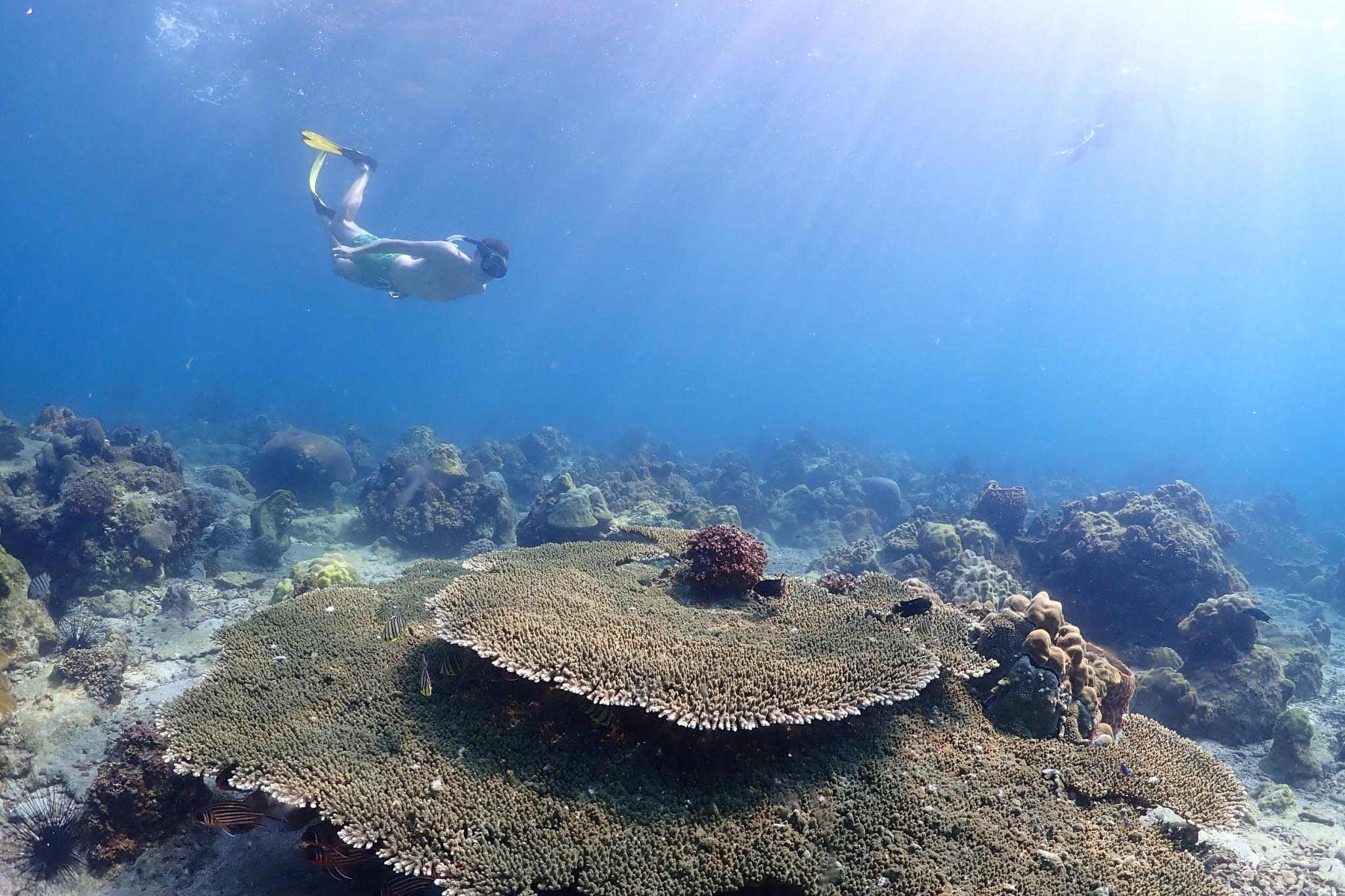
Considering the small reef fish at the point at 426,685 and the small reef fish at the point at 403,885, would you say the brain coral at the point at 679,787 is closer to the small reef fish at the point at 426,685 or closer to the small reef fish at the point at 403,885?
the small reef fish at the point at 426,685

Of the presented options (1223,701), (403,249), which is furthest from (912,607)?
(403,249)

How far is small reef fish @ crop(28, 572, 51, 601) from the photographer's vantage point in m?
9.06

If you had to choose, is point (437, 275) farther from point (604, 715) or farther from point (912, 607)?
point (912, 607)

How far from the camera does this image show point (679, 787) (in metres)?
3.99

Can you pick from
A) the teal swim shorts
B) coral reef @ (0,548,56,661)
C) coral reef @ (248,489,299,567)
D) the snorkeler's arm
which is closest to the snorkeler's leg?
the teal swim shorts

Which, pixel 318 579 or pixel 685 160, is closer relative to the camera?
pixel 318 579

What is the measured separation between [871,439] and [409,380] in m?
92.9

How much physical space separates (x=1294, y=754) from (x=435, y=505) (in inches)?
637

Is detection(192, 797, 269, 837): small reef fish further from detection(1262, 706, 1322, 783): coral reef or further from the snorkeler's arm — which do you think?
the snorkeler's arm

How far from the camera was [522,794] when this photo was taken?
3859 millimetres

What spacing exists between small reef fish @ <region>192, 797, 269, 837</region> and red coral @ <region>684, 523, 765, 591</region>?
4224 mm

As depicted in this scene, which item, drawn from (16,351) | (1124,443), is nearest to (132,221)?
(16,351)

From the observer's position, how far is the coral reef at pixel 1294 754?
24.6ft

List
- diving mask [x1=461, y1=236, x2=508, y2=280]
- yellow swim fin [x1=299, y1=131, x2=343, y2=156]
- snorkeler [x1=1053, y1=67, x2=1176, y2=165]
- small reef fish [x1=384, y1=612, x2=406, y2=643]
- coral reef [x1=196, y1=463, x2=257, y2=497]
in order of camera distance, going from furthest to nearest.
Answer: snorkeler [x1=1053, y1=67, x2=1176, y2=165] < coral reef [x1=196, y1=463, x2=257, y2=497] < yellow swim fin [x1=299, y1=131, x2=343, y2=156] < diving mask [x1=461, y1=236, x2=508, y2=280] < small reef fish [x1=384, y1=612, x2=406, y2=643]
